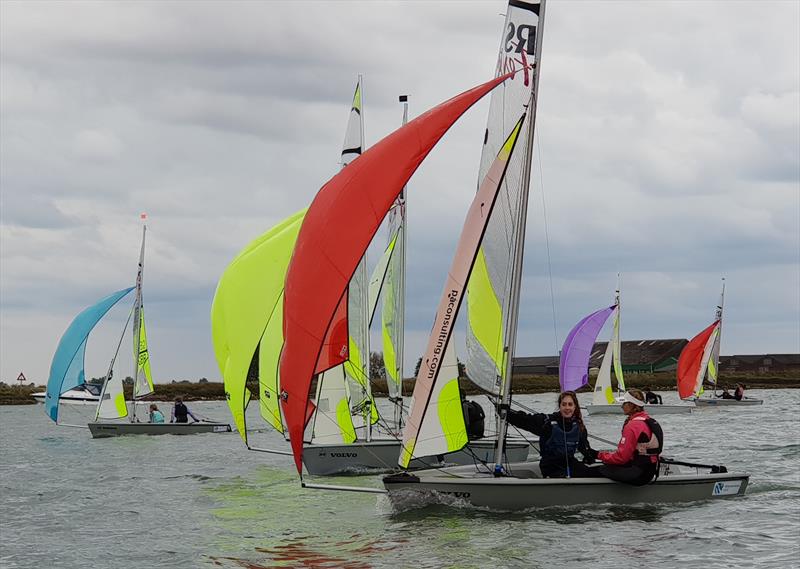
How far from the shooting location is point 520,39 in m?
14.4

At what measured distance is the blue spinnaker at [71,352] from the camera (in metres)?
32.8

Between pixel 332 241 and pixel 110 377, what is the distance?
23.2 m

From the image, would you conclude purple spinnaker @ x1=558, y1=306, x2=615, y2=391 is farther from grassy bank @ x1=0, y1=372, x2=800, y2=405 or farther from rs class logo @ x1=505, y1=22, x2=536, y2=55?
grassy bank @ x1=0, y1=372, x2=800, y2=405

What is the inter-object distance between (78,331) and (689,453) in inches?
712

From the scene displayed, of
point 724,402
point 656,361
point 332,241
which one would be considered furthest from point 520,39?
point 656,361

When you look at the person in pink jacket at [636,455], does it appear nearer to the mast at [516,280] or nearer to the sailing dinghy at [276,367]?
the mast at [516,280]

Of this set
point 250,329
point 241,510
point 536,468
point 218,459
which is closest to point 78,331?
point 218,459

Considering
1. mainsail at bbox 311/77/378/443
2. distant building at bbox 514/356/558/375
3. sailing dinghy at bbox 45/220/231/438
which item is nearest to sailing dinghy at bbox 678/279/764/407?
sailing dinghy at bbox 45/220/231/438

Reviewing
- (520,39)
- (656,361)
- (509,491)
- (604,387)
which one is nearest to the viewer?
(509,491)

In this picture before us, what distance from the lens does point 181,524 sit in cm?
1599

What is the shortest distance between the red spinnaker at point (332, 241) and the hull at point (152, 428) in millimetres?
20488

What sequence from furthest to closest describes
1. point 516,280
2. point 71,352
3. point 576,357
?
point 576,357 < point 71,352 < point 516,280

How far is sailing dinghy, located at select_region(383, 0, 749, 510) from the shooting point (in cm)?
1352

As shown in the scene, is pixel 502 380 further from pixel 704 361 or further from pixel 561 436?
pixel 704 361
